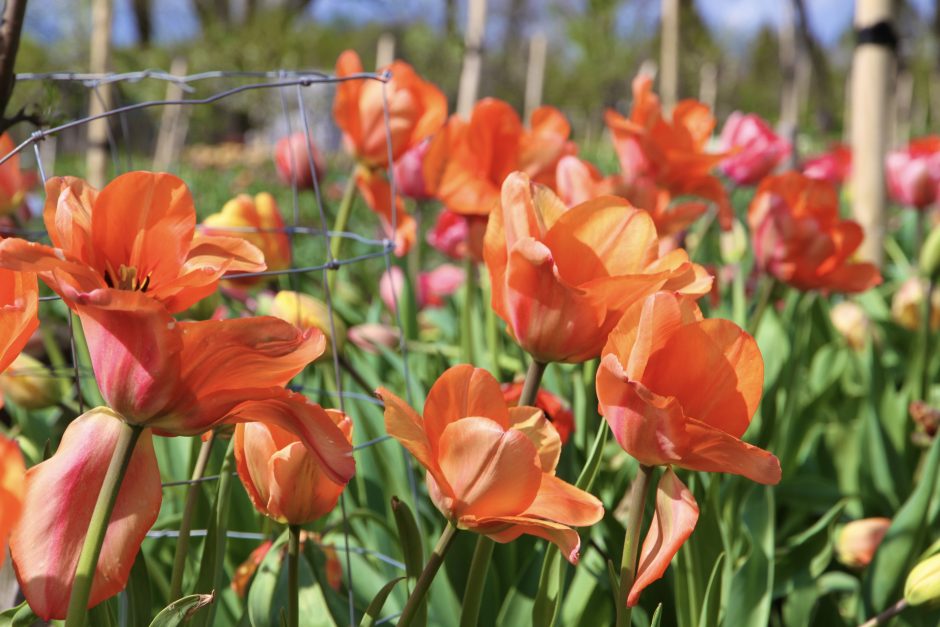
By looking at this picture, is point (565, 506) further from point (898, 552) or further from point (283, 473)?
point (898, 552)

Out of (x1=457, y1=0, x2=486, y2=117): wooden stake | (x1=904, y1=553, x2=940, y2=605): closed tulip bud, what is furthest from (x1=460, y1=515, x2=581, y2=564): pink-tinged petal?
(x1=457, y1=0, x2=486, y2=117): wooden stake

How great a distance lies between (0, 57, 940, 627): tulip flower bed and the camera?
1.50ft

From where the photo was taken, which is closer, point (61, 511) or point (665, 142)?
point (61, 511)

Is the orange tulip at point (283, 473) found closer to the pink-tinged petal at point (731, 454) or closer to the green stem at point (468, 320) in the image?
the pink-tinged petal at point (731, 454)

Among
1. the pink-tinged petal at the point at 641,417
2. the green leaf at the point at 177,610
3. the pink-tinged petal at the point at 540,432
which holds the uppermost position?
the pink-tinged petal at the point at 641,417

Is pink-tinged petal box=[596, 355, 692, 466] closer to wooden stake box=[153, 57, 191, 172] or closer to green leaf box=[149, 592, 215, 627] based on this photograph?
→ green leaf box=[149, 592, 215, 627]

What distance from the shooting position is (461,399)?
1.75 feet

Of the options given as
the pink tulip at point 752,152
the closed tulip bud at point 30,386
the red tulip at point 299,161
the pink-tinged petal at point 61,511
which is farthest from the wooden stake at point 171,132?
the pink-tinged petal at point 61,511

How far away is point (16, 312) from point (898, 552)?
34.6 inches

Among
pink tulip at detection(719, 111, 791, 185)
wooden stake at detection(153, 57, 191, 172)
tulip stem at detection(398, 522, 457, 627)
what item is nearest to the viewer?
tulip stem at detection(398, 522, 457, 627)

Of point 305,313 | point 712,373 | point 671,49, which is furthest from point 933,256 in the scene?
point 671,49

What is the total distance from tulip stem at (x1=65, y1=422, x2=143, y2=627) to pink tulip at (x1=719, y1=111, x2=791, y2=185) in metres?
1.68

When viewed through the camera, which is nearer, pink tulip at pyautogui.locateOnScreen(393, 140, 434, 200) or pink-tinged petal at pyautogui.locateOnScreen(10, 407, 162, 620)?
pink-tinged petal at pyautogui.locateOnScreen(10, 407, 162, 620)

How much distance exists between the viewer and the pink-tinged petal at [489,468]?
49 cm
